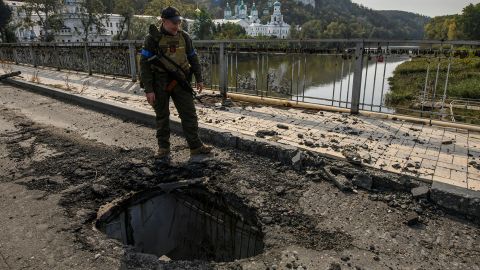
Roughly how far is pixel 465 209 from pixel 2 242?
13.8ft

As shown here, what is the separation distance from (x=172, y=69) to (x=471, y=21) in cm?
8070

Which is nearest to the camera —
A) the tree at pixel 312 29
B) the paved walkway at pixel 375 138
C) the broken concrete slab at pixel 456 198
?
the broken concrete slab at pixel 456 198

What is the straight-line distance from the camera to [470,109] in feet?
57.2

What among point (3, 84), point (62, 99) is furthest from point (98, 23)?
point (62, 99)

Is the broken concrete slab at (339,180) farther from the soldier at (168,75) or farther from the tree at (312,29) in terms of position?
the tree at (312,29)

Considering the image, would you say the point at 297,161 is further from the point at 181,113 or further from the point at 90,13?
the point at 90,13

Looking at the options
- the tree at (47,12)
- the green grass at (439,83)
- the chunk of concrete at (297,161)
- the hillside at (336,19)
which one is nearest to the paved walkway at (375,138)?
the chunk of concrete at (297,161)

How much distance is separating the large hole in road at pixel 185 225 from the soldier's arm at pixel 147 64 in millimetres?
1401

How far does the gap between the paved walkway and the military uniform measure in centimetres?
106

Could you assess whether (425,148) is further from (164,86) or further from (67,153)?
(67,153)

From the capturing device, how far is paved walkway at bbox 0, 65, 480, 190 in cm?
390

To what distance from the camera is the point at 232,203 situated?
3639 millimetres

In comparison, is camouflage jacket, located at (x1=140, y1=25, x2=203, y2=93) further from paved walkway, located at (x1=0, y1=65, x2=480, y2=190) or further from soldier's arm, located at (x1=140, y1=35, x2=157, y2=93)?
paved walkway, located at (x1=0, y1=65, x2=480, y2=190)

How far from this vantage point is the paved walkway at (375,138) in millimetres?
3904
